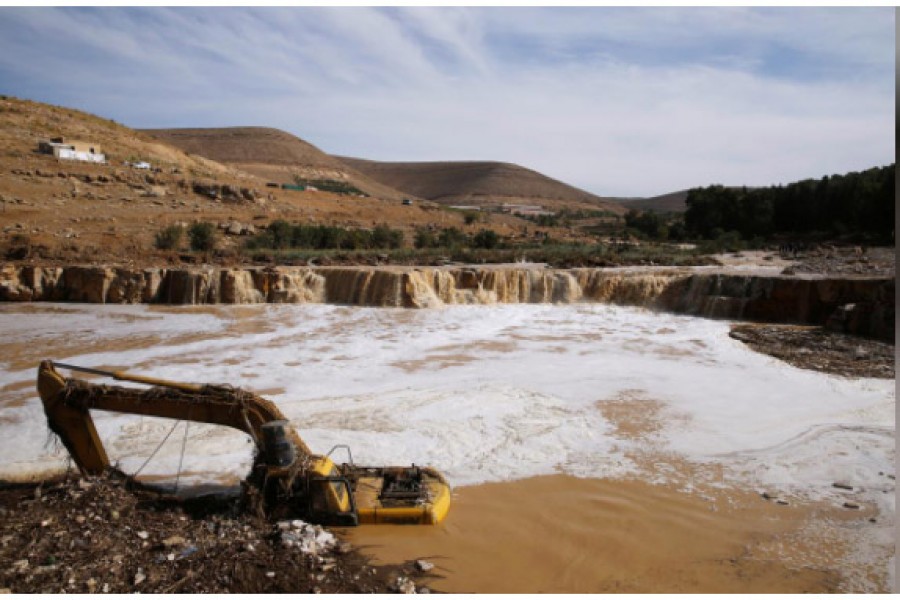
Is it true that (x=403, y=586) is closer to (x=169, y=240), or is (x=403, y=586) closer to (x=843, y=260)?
(x=169, y=240)

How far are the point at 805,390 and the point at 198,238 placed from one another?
77.4ft

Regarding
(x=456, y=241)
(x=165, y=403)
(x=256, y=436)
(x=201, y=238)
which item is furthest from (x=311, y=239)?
(x=256, y=436)

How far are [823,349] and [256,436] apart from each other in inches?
539

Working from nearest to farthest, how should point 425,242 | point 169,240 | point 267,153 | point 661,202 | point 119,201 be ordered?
point 169,240, point 425,242, point 119,201, point 267,153, point 661,202

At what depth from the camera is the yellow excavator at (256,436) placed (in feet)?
17.9

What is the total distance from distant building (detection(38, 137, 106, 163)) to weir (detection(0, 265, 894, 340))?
22.8m

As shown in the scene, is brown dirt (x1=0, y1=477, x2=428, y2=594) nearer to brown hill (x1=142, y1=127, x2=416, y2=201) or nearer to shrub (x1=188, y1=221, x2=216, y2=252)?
shrub (x1=188, y1=221, x2=216, y2=252)

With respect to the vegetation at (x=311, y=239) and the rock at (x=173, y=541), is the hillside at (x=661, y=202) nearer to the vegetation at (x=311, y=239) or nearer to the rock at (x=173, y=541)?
the vegetation at (x=311, y=239)

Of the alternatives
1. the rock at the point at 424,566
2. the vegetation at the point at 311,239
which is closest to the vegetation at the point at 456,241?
the vegetation at the point at 311,239

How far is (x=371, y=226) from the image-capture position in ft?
128

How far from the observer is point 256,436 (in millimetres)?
5512

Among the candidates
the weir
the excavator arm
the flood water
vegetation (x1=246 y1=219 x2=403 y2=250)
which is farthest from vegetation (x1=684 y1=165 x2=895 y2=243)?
the excavator arm

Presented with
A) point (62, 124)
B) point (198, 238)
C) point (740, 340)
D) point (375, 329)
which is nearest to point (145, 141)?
point (62, 124)

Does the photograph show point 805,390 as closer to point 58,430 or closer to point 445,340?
point 445,340
